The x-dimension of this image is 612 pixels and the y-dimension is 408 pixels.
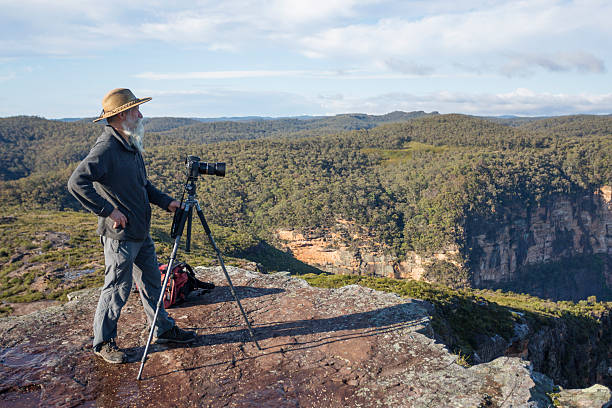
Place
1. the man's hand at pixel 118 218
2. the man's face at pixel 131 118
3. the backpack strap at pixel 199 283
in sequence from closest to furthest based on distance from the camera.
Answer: the man's hand at pixel 118 218 → the man's face at pixel 131 118 → the backpack strap at pixel 199 283

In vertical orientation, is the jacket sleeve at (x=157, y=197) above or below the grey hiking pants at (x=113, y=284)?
above

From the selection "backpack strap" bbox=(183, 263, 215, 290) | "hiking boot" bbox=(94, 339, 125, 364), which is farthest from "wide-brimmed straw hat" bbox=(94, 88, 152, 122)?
"backpack strap" bbox=(183, 263, 215, 290)

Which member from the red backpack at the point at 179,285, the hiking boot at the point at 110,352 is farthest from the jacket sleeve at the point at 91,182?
the red backpack at the point at 179,285

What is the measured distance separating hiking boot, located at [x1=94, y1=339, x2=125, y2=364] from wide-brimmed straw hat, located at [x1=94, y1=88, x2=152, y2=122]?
2241 millimetres

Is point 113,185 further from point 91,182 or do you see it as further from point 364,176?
point 364,176

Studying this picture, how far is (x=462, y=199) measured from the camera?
179 ft

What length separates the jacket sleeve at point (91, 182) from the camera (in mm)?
3633

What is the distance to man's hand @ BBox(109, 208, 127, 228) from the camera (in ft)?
12.3

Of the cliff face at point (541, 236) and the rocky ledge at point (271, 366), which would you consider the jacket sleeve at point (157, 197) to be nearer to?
the rocky ledge at point (271, 366)

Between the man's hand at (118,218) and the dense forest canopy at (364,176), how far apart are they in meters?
37.5

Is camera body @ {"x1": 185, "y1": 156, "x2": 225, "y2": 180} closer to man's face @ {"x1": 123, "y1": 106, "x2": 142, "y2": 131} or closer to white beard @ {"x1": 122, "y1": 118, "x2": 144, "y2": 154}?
white beard @ {"x1": 122, "y1": 118, "x2": 144, "y2": 154}

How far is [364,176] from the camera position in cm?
6306

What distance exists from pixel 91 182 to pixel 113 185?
0.64ft

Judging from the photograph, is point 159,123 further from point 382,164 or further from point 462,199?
point 462,199
